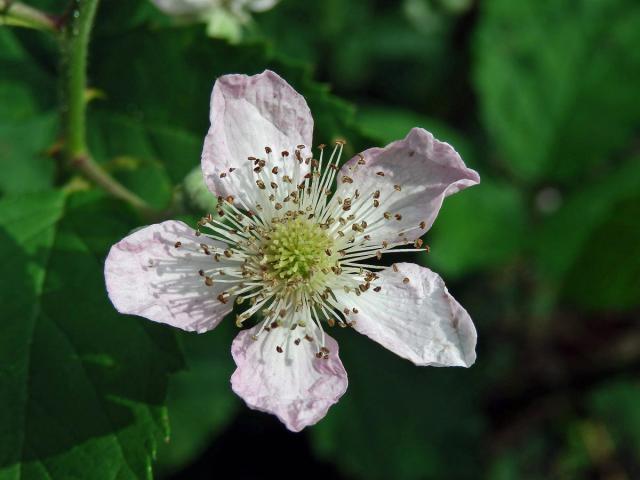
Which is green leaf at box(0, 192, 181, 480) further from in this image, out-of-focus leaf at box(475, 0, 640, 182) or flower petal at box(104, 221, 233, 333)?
out-of-focus leaf at box(475, 0, 640, 182)

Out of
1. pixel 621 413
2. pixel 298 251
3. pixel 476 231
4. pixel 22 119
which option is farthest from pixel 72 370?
pixel 621 413

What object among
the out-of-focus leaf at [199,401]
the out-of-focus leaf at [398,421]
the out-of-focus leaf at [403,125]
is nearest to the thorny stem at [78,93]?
the out-of-focus leaf at [199,401]

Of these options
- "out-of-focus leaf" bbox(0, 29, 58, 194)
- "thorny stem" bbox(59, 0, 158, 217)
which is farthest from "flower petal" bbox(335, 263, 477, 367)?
"out-of-focus leaf" bbox(0, 29, 58, 194)

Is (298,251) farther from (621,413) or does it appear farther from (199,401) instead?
(621,413)

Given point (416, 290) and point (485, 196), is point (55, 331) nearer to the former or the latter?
point (416, 290)

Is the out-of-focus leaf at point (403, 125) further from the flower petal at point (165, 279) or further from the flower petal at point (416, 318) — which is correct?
the flower petal at point (165, 279)

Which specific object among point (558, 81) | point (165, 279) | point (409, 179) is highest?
point (409, 179)
